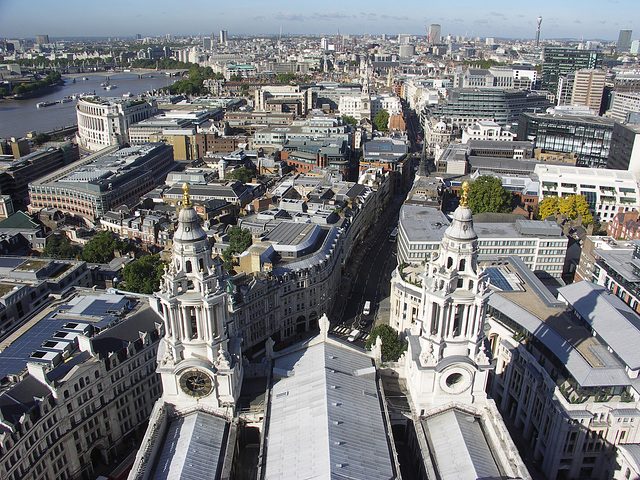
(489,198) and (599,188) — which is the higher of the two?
(599,188)

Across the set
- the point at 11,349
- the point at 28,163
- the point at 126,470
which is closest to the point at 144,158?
the point at 28,163

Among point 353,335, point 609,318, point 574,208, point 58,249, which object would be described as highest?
point 609,318

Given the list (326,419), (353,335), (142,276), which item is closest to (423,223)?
(353,335)

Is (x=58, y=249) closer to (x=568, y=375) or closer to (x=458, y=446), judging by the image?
(x=458, y=446)

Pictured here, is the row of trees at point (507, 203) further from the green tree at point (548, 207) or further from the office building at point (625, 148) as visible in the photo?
the office building at point (625, 148)

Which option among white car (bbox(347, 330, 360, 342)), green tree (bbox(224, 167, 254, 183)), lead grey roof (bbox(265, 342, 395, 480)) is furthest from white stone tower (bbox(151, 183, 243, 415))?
green tree (bbox(224, 167, 254, 183))
